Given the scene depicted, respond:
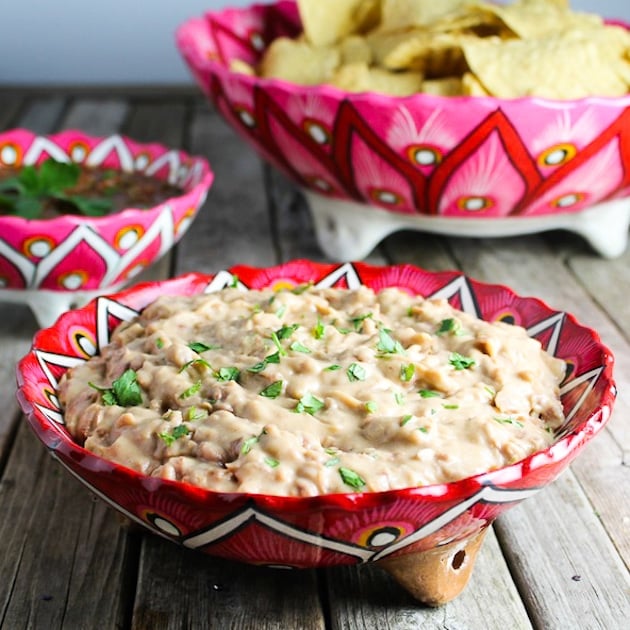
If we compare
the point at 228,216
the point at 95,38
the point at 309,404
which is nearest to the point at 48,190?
the point at 228,216

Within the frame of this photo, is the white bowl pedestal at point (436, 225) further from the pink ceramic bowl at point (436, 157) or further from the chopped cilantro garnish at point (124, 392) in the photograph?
the chopped cilantro garnish at point (124, 392)

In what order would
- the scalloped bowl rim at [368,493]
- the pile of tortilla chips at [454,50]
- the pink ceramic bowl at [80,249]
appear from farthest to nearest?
the pile of tortilla chips at [454,50]
the pink ceramic bowl at [80,249]
the scalloped bowl rim at [368,493]

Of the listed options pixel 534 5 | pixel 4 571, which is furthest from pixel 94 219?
pixel 534 5

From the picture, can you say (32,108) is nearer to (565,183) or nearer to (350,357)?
(565,183)

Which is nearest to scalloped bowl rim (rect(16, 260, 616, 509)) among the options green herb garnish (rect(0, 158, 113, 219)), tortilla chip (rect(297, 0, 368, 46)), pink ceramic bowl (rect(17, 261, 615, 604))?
pink ceramic bowl (rect(17, 261, 615, 604))

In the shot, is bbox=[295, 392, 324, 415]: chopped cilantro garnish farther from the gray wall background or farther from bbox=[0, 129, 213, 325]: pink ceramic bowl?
the gray wall background

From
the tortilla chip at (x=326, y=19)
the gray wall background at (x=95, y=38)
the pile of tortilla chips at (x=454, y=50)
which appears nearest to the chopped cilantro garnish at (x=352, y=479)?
the pile of tortilla chips at (x=454, y=50)

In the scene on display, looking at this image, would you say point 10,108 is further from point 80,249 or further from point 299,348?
point 299,348
